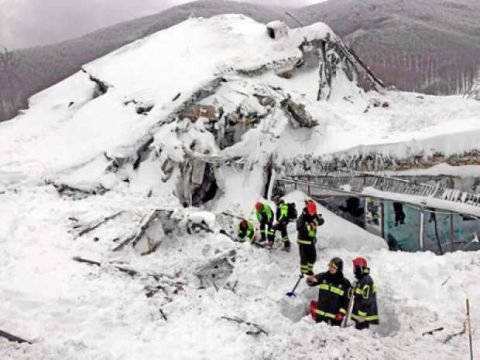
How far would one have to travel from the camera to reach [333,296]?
6.24 meters

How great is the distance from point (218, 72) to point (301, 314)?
1051 centimetres

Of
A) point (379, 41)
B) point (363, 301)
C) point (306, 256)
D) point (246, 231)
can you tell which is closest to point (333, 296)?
point (363, 301)

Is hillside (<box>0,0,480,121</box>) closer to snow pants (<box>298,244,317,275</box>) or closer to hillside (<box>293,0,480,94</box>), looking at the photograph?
hillside (<box>293,0,480,94</box>)

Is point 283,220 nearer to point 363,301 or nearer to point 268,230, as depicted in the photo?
point 268,230

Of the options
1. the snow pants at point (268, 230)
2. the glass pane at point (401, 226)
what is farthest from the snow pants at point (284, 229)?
the glass pane at point (401, 226)

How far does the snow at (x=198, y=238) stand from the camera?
18.6ft

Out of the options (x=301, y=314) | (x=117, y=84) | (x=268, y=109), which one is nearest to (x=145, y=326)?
(x=301, y=314)

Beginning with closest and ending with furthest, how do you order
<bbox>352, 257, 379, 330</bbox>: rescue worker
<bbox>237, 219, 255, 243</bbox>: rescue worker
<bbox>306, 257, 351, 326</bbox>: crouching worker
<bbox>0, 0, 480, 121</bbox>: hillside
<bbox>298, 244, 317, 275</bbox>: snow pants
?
<bbox>352, 257, 379, 330</bbox>: rescue worker < <bbox>306, 257, 351, 326</bbox>: crouching worker < <bbox>298, 244, 317, 275</bbox>: snow pants < <bbox>237, 219, 255, 243</bbox>: rescue worker < <bbox>0, 0, 480, 121</bbox>: hillside

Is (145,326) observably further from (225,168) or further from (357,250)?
(225,168)

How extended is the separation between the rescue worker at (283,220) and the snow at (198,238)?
0.24 metres

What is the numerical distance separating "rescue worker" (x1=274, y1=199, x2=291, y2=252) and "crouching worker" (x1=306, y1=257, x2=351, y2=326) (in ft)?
9.39

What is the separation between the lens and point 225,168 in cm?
1241

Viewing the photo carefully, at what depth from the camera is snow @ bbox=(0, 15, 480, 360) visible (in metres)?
5.68

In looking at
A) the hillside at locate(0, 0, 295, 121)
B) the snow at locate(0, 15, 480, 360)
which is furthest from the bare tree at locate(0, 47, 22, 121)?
the snow at locate(0, 15, 480, 360)
